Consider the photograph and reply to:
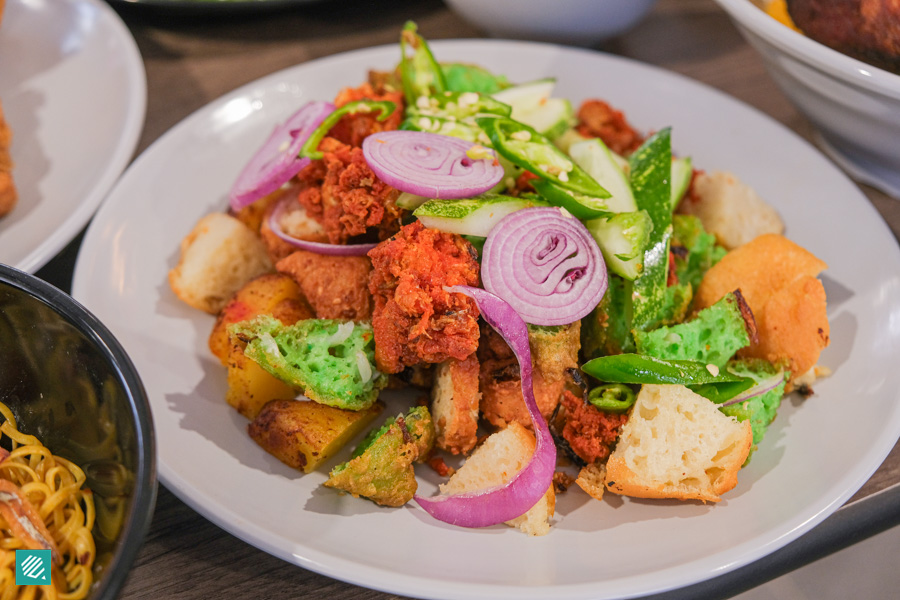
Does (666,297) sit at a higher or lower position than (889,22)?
lower

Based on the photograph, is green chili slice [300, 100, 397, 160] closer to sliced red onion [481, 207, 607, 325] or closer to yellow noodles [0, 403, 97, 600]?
sliced red onion [481, 207, 607, 325]

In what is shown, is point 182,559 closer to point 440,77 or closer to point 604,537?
point 604,537

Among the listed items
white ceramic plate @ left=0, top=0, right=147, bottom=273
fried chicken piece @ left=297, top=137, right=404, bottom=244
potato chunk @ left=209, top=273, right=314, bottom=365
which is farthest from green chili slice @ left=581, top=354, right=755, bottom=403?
white ceramic plate @ left=0, top=0, right=147, bottom=273

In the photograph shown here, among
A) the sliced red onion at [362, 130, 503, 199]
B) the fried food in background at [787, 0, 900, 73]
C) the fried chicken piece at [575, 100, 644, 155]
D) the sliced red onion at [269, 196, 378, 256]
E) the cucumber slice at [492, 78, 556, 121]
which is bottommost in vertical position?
the sliced red onion at [269, 196, 378, 256]

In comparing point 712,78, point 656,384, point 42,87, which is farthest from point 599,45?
point 42,87

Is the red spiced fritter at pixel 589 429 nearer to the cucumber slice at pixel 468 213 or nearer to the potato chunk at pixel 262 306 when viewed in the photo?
the cucumber slice at pixel 468 213

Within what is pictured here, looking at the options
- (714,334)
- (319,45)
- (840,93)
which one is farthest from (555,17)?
(714,334)

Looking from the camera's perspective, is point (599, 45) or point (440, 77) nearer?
point (440, 77)

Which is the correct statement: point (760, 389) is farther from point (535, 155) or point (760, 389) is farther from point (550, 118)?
point (550, 118)
